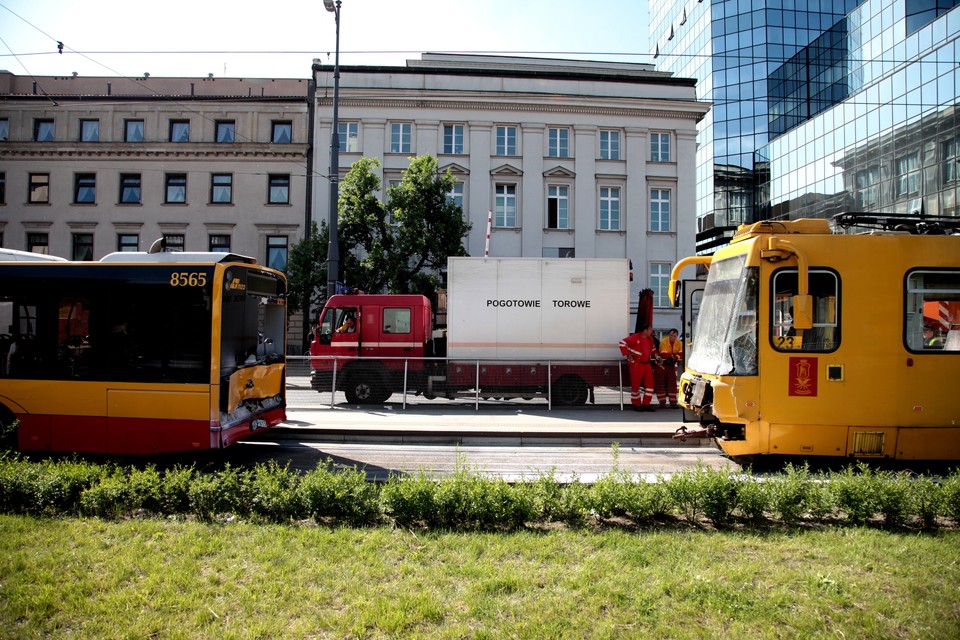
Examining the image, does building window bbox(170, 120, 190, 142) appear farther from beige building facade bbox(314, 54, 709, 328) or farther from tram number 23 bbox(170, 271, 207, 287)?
tram number 23 bbox(170, 271, 207, 287)

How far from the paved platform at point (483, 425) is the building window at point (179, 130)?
92.2 ft

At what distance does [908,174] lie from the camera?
33.2 meters

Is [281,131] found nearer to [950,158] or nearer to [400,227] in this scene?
[400,227]

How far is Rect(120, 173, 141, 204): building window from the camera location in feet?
116

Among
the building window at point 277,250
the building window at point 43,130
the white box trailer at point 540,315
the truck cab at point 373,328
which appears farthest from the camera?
the building window at point 43,130

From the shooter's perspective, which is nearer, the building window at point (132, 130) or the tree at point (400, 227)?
the tree at point (400, 227)

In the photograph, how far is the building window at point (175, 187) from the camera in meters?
35.1

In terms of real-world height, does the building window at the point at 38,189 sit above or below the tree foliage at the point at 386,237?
above

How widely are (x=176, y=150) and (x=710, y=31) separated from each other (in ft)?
147

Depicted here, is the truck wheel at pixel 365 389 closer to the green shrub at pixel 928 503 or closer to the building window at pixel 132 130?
the green shrub at pixel 928 503

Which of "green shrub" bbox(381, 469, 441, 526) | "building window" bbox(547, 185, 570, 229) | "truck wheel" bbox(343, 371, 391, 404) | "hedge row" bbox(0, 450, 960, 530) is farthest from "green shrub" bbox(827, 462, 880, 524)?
"building window" bbox(547, 185, 570, 229)

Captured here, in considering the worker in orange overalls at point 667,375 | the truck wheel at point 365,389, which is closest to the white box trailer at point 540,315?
the worker in orange overalls at point 667,375

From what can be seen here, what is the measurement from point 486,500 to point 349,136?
3164cm

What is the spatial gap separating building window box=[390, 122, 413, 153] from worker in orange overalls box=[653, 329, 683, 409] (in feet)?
75.1
